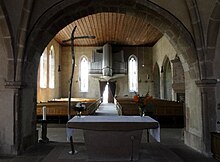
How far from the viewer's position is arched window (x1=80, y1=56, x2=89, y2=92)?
19.6 metres

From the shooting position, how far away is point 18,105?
16.0ft

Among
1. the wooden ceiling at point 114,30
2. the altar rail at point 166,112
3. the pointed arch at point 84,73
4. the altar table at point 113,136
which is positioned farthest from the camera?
the pointed arch at point 84,73

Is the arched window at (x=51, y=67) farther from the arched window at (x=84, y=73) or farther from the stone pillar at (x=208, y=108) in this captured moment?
the stone pillar at (x=208, y=108)

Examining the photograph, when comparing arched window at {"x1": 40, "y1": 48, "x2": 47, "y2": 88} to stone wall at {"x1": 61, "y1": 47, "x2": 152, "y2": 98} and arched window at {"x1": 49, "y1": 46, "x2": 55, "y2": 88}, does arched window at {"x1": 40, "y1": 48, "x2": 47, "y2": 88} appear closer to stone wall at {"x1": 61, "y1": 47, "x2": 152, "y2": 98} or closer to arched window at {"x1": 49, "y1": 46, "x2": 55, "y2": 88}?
arched window at {"x1": 49, "y1": 46, "x2": 55, "y2": 88}

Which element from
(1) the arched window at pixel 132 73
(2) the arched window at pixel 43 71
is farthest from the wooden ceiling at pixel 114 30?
(2) the arched window at pixel 43 71

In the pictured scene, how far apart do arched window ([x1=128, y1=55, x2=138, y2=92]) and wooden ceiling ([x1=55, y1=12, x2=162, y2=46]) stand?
5.39ft

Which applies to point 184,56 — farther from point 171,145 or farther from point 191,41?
point 171,145

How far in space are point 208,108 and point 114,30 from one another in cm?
1066

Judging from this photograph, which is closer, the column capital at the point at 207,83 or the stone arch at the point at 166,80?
the column capital at the point at 207,83

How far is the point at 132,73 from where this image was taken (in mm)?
19750

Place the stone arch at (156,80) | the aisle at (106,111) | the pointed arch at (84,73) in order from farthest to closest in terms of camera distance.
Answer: the pointed arch at (84,73)
the stone arch at (156,80)
the aisle at (106,111)

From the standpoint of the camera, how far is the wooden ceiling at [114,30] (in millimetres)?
11930

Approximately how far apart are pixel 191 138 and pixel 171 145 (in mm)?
559

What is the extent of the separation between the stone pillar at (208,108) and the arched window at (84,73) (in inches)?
606
